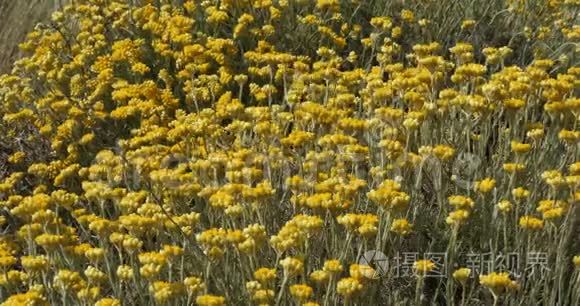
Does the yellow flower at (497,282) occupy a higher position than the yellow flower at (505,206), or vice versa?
the yellow flower at (505,206)

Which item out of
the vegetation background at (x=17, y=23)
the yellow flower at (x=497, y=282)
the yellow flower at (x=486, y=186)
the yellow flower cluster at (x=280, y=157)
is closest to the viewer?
the yellow flower at (x=497, y=282)

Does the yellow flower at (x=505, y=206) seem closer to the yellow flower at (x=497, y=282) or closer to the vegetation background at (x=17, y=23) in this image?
the yellow flower at (x=497, y=282)

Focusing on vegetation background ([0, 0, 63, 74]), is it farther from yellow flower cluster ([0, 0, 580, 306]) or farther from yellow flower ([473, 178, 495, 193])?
yellow flower ([473, 178, 495, 193])

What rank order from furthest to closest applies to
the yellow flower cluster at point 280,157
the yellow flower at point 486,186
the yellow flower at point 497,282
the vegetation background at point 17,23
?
the vegetation background at point 17,23 < the yellow flower at point 486,186 < the yellow flower cluster at point 280,157 < the yellow flower at point 497,282

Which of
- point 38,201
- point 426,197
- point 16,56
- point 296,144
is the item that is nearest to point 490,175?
point 426,197

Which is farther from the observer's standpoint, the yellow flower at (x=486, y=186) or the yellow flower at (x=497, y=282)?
the yellow flower at (x=486, y=186)

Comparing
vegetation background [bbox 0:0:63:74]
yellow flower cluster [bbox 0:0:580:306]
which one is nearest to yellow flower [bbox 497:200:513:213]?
yellow flower cluster [bbox 0:0:580:306]

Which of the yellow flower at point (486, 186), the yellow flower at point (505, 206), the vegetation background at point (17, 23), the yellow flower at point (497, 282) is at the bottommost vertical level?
the yellow flower at point (497, 282)

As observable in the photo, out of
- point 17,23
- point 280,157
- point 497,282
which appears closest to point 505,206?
point 497,282

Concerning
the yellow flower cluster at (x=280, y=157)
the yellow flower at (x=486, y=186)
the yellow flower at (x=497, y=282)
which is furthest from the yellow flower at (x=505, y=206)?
the yellow flower at (x=497, y=282)

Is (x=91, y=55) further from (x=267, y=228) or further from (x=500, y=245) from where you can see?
(x=500, y=245)

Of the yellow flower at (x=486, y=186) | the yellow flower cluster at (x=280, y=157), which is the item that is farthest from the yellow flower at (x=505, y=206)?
the yellow flower at (x=486, y=186)

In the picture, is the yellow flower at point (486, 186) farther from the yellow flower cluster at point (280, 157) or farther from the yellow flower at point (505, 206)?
the yellow flower at point (505, 206)

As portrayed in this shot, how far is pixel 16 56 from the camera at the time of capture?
6055 mm
